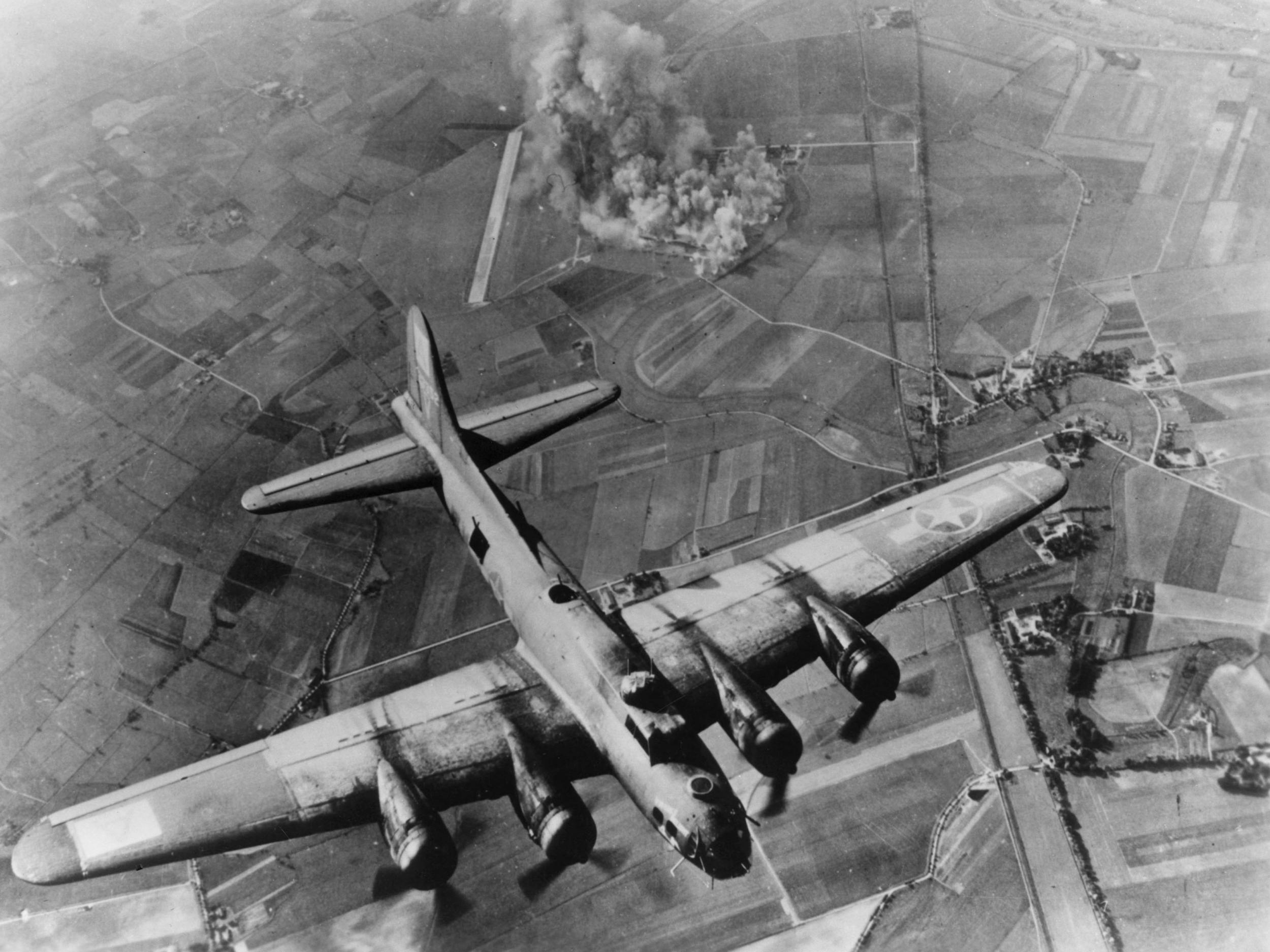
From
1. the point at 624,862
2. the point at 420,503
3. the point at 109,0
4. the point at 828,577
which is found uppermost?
the point at 109,0

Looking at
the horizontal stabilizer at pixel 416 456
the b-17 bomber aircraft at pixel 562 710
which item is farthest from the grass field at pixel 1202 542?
the horizontal stabilizer at pixel 416 456

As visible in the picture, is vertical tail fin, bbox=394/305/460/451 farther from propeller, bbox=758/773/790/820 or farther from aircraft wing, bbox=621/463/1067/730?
propeller, bbox=758/773/790/820

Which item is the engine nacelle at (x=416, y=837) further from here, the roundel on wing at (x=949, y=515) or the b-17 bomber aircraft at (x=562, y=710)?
the roundel on wing at (x=949, y=515)

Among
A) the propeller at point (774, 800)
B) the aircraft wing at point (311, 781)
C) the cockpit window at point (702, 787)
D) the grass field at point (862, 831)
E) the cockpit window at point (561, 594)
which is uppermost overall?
the cockpit window at point (561, 594)

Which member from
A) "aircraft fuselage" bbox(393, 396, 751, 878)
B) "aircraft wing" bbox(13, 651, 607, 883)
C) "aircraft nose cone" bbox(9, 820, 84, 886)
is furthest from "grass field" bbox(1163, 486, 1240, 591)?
"aircraft nose cone" bbox(9, 820, 84, 886)

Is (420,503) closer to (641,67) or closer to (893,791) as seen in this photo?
Result: (893,791)

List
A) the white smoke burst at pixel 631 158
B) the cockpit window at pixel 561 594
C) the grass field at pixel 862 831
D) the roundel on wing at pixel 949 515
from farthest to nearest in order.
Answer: the white smoke burst at pixel 631 158
the roundel on wing at pixel 949 515
the grass field at pixel 862 831
the cockpit window at pixel 561 594

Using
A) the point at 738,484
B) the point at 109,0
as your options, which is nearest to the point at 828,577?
the point at 738,484
